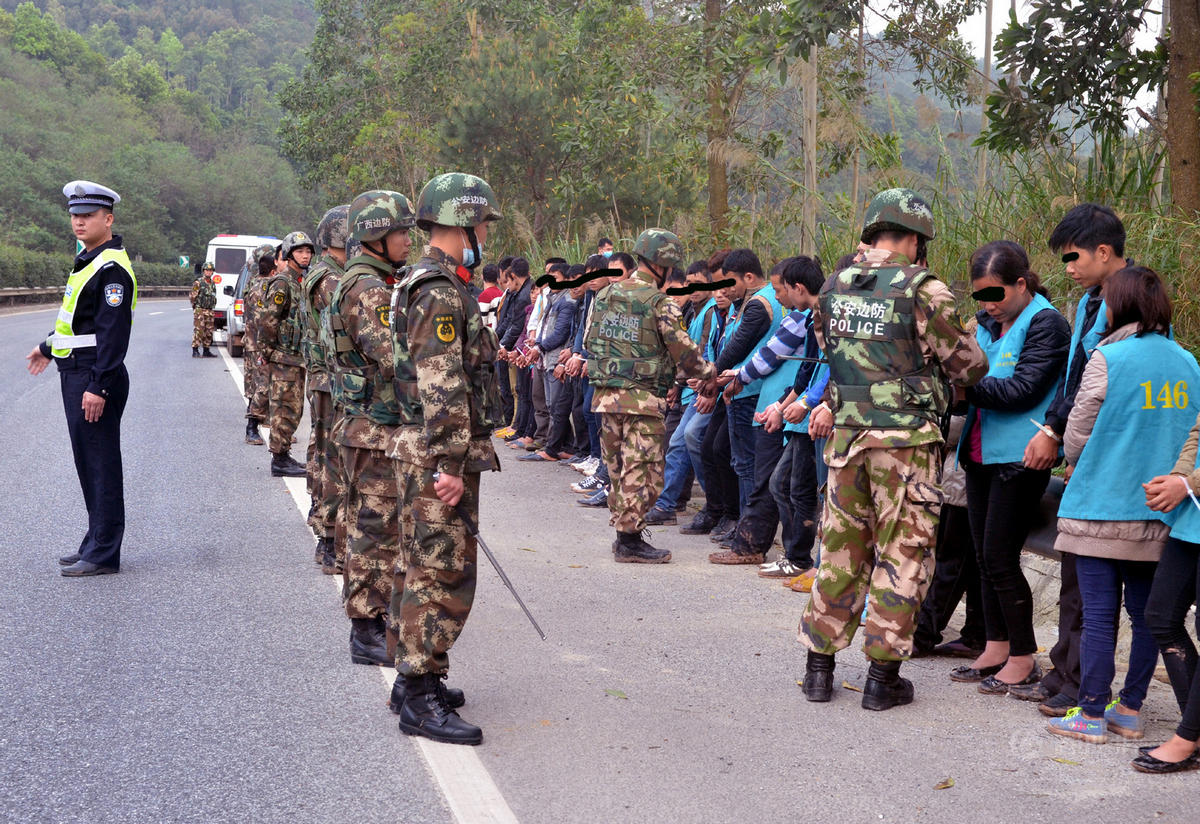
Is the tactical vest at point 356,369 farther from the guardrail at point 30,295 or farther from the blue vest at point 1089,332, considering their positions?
the guardrail at point 30,295

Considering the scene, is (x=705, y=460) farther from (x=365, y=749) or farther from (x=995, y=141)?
(x=365, y=749)

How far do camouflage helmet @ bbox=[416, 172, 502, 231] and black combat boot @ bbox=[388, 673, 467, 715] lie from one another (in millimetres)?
1804

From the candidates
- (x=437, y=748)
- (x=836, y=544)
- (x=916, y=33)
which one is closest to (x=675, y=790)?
Result: (x=437, y=748)

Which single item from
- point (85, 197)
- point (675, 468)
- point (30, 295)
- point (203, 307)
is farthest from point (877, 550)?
point (30, 295)

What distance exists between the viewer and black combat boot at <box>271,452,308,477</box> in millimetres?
10711

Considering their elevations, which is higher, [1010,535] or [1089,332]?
[1089,332]

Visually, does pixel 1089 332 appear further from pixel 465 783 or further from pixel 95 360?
pixel 95 360

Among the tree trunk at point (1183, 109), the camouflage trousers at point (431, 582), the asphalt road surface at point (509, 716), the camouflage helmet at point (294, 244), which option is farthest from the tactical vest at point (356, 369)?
the tree trunk at point (1183, 109)

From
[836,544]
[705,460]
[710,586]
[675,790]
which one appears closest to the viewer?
[675,790]

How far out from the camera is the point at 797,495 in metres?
7.17

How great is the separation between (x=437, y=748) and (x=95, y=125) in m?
94.0

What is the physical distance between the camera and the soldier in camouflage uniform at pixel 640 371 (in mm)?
7777

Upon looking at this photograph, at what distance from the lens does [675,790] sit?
161 inches

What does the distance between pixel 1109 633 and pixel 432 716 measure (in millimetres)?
2627
